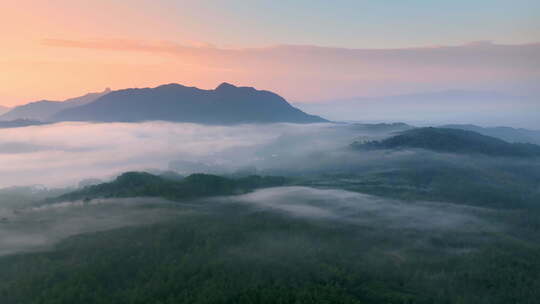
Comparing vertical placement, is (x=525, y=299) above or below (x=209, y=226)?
below

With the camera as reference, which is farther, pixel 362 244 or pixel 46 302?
pixel 362 244

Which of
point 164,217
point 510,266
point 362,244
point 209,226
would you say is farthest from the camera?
point 164,217

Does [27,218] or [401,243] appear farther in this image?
[27,218]

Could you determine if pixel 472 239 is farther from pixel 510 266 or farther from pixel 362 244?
pixel 362 244

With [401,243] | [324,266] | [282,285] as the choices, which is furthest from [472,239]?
[282,285]

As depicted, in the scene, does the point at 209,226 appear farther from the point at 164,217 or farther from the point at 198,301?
the point at 198,301

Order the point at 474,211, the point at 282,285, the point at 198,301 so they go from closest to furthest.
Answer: the point at 198,301
the point at 282,285
the point at 474,211

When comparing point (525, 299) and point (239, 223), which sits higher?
point (239, 223)

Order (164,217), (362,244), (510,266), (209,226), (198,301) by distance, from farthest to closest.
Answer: (164,217), (209,226), (362,244), (510,266), (198,301)

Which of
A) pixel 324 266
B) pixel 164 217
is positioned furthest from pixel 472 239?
pixel 164 217
